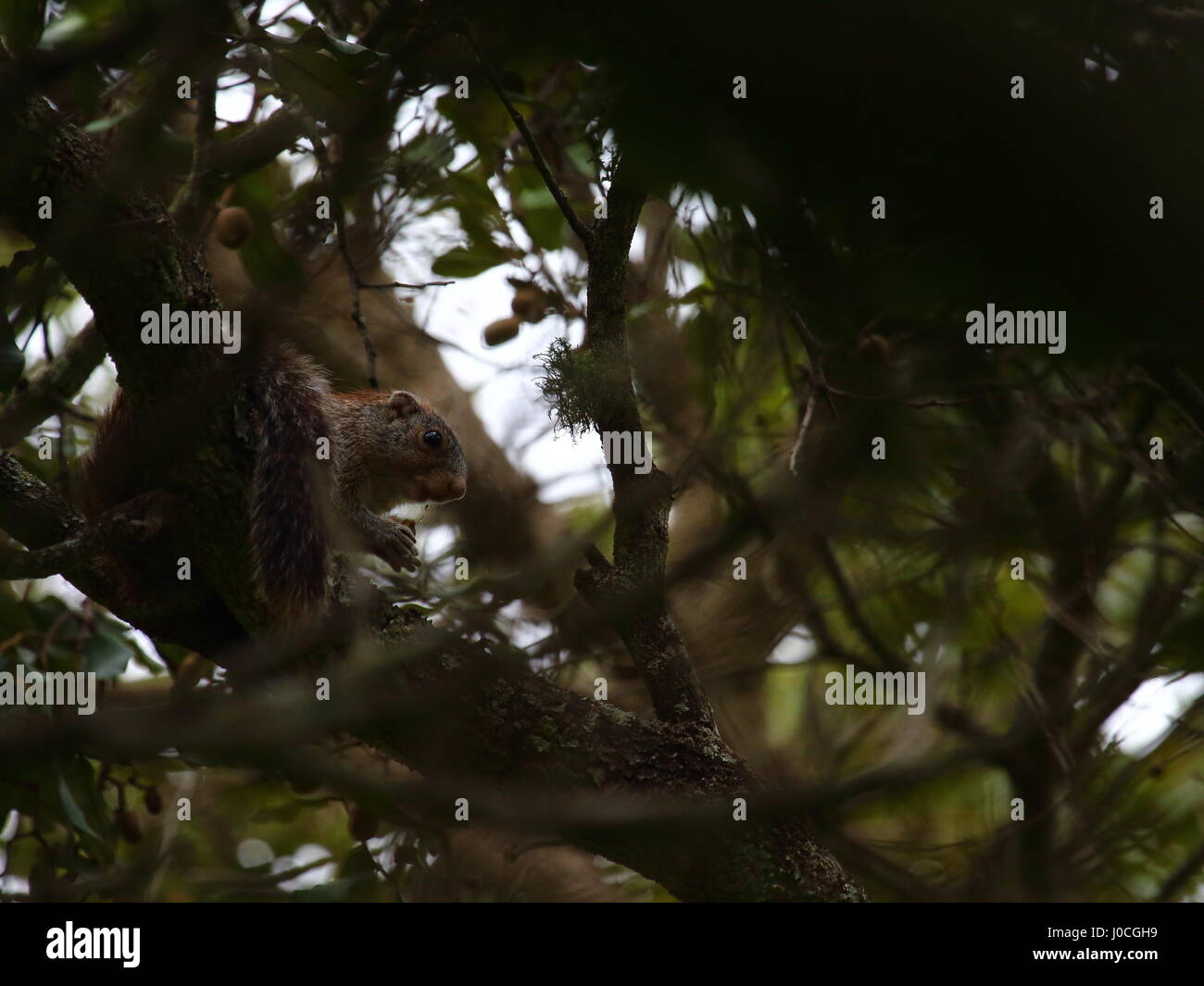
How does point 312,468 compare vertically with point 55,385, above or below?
below

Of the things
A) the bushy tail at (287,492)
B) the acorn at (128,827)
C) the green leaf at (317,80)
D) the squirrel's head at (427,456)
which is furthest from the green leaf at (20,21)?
the acorn at (128,827)

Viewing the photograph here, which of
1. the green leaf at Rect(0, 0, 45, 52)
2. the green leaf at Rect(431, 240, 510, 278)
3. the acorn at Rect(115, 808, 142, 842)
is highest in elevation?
the green leaf at Rect(0, 0, 45, 52)

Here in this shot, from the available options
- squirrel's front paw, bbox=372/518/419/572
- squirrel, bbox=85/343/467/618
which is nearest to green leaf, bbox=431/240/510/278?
squirrel, bbox=85/343/467/618

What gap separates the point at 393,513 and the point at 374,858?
1753 mm

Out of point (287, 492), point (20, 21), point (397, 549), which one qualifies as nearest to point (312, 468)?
point (287, 492)

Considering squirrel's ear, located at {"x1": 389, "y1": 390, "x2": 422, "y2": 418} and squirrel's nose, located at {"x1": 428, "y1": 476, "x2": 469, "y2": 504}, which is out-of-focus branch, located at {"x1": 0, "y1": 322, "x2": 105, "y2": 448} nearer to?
squirrel's ear, located at {"x1": 389, "y1": 390, "x2": 422, "y2": 418}

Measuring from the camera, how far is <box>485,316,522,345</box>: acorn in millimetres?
4625

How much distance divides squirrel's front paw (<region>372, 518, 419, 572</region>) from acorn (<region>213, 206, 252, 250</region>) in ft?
3.93

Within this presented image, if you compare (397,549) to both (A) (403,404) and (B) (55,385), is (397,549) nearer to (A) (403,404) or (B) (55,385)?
(A) (403,404)

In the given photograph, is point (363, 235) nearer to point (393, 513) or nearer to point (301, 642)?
point (393, 513)

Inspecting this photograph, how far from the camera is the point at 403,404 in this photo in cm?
510

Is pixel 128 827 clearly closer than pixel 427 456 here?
Yes

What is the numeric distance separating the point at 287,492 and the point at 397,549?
2.59 ft
